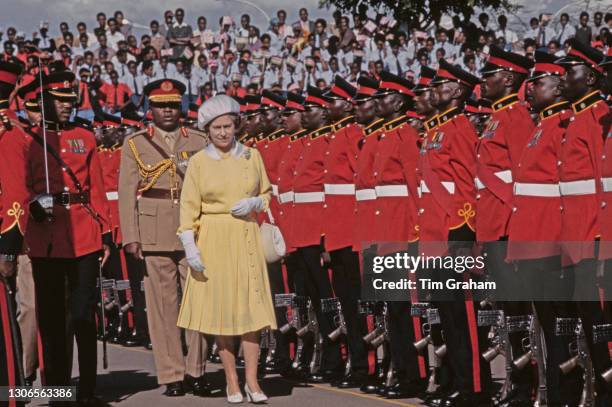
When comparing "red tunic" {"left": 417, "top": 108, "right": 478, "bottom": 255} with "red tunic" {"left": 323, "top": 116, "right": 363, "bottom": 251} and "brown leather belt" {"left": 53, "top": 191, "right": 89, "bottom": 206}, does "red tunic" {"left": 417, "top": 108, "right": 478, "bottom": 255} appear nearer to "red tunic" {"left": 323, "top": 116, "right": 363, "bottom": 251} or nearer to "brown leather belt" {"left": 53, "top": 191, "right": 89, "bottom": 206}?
"red tunic" {"left": 323, "top": 116, "right": 363, "bottom": 251}

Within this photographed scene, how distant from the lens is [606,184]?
7984 millimetres

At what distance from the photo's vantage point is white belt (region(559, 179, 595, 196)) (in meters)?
8.20

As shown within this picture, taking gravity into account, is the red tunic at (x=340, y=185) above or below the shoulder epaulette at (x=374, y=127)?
below

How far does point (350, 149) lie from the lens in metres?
11.6

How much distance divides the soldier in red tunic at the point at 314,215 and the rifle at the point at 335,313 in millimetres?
67

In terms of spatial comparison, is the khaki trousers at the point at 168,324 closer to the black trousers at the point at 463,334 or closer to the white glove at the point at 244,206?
the white glove at the point at 244,206

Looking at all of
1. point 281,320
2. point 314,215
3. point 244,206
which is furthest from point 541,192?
point 281,320

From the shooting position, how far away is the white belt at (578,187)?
8195mm

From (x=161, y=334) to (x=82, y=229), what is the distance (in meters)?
1.40

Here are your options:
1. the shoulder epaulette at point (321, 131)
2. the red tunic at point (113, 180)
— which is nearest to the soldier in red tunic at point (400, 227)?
the shoulder epaulette at point (321, 131)

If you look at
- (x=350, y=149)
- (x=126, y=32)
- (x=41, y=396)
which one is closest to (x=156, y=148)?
(x=350, y=149)

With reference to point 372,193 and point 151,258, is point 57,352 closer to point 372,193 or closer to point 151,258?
point 151,258

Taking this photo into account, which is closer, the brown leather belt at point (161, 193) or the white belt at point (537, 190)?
the white belt at point (537, 190)

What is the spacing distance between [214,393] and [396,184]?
2345 mm
